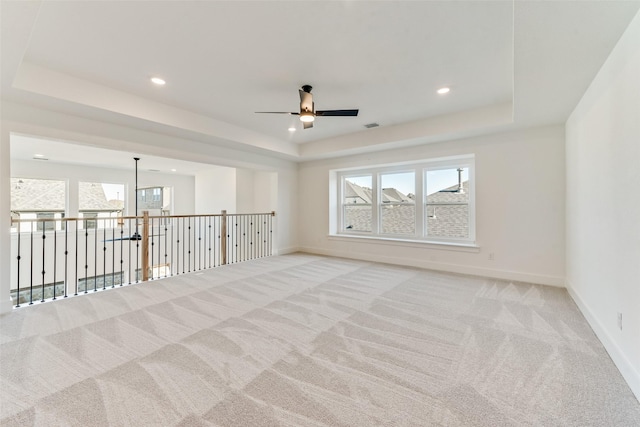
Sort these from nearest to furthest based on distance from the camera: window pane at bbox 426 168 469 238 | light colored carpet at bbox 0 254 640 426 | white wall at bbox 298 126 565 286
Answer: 1. light colored carpet at bbox 0 254 640 426
2. white wall at bbox 298 126 565 286
3. window pane at bbox 426 168 469 238

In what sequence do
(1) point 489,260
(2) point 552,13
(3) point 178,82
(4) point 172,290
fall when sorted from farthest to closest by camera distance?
(1) point 489,260 → (4) point 172,290 → (3) point 178,82 → (2) point 552,13

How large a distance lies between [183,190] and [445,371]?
33.5ft

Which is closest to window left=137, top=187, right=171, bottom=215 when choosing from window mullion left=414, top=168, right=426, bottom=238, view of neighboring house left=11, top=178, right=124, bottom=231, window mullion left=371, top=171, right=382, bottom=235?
view of neighboring house left=11, top=178, right=124, bottom=231

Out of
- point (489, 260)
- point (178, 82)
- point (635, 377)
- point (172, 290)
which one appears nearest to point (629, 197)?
point (635, 377)

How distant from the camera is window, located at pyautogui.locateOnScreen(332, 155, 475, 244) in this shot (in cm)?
507

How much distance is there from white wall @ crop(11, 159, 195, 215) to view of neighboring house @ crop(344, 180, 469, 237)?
21.6ft

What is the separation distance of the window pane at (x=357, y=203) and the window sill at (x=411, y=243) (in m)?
0.38

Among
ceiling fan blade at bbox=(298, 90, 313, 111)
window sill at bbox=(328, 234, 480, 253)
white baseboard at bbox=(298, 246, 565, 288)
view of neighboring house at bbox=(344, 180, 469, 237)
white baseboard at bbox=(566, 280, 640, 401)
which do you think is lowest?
white baseboard at bbox=(566, 280, 640, 401)

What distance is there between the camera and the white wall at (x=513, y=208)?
3.95 m

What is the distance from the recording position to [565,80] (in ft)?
8.39

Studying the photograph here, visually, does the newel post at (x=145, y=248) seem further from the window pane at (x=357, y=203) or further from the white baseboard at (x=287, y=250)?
the window pane at (x=357, y=203)

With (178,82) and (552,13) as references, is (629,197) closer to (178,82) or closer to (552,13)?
(552,13)

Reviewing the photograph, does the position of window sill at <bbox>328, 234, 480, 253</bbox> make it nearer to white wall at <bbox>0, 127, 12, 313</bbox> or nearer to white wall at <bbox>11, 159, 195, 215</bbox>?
white wall at <bbox>0, 127, 12, 313</bbox>

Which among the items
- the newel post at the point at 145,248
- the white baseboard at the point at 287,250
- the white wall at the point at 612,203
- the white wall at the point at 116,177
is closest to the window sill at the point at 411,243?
the white baseboard at the point at 287,250
